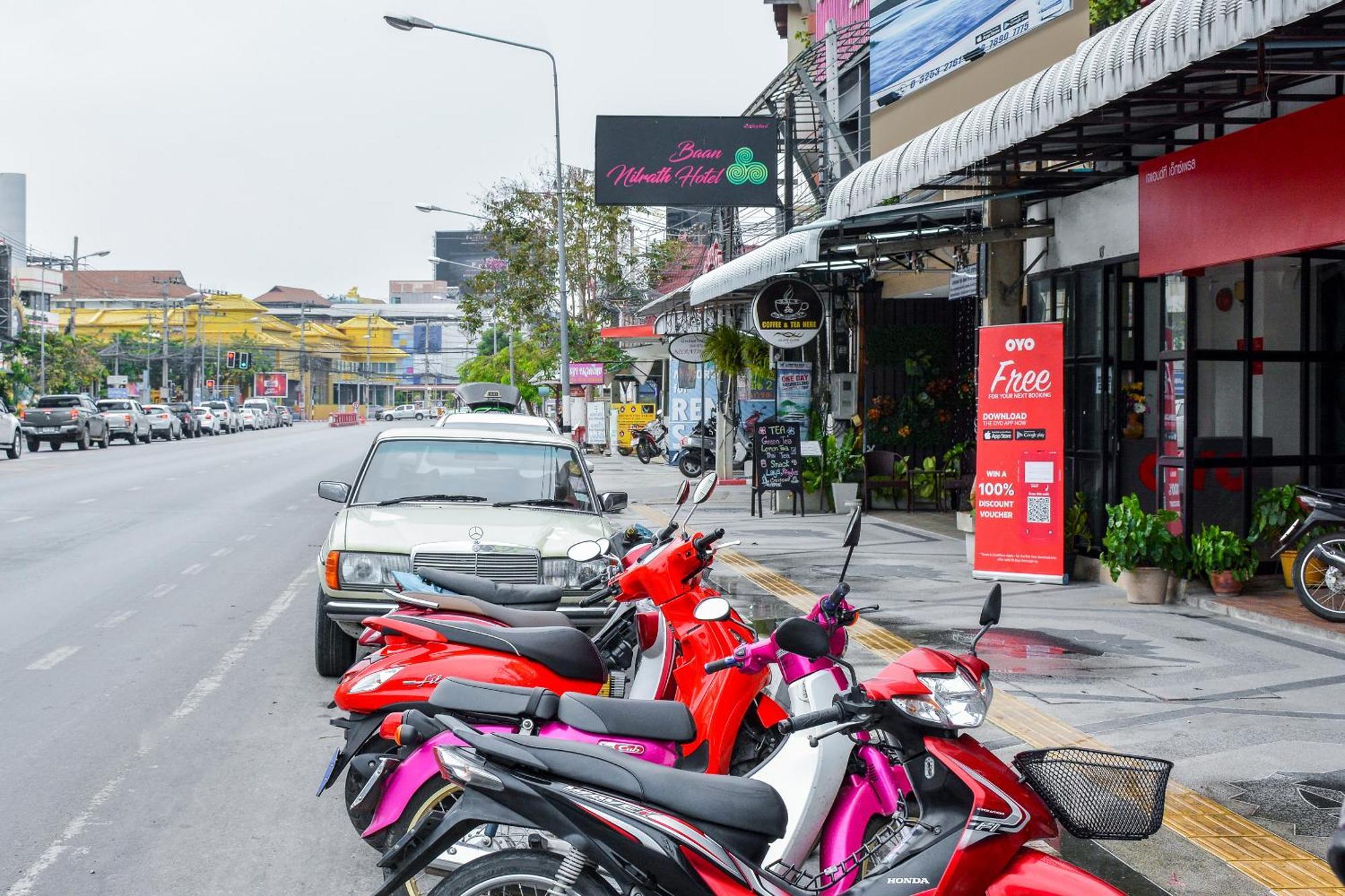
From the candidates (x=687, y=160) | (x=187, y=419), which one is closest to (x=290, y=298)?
(x=187, y=419)

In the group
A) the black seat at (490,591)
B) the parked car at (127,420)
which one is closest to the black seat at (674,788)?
the black seat at (490,591)

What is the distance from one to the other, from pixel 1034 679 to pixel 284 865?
4.69 meters

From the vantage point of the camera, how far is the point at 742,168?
19.2 meters

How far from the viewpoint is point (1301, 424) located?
11.4 m

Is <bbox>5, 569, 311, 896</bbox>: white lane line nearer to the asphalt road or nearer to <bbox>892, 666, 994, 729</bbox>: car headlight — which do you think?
the asphalt road

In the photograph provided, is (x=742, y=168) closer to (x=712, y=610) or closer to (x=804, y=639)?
(x=712, y=610)

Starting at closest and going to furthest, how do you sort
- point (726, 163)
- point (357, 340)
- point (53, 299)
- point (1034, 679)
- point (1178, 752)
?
1. point (1178, 752)
2. point (1034, 679)
3. point (726, 163)
4. point (53, 299)
5. point (357, 340)

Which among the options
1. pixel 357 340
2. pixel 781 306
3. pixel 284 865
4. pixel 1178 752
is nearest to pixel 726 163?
pixel 781 306

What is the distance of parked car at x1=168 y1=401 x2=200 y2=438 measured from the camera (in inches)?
2416

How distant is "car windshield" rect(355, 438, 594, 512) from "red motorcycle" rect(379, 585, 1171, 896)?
534 cm

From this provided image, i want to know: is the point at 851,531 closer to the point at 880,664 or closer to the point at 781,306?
the point at 880,664

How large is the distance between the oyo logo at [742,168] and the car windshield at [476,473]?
10823 mm

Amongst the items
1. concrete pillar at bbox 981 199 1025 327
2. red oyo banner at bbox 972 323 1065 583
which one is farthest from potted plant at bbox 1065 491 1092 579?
Answer: concrete pillar at bbox 981 199 1025 327

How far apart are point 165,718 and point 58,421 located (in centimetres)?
3926
